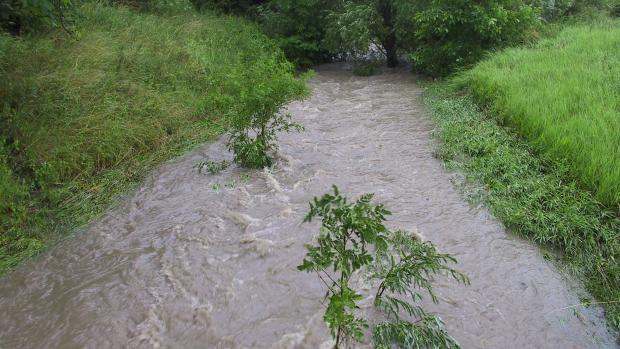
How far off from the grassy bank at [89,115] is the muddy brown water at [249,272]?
47 cm

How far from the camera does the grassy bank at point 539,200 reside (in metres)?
4.29

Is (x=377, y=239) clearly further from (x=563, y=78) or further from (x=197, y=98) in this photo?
(x=197, y=98)

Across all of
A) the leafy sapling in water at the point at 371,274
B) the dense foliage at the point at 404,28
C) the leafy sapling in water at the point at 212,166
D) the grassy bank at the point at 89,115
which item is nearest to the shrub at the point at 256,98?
the grassy bank at the point at 89,115

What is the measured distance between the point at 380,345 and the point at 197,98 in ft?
22.8

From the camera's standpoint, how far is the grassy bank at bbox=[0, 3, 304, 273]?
561 centimetres

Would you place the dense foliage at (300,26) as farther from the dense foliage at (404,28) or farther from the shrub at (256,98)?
the shrub at (256,98)

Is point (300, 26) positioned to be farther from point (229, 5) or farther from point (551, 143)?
point (551, 143)

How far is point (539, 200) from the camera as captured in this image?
525cm

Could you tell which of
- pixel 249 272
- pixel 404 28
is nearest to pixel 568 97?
pixel 249 272

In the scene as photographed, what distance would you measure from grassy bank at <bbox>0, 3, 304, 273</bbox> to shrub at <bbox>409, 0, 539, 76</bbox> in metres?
4.64

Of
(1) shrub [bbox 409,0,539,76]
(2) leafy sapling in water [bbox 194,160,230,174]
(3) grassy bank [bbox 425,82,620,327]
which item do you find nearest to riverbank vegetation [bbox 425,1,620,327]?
(3) grassy bank [bbox 425,82,620,327]

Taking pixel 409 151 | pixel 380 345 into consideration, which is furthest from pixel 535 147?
pixel 380 345

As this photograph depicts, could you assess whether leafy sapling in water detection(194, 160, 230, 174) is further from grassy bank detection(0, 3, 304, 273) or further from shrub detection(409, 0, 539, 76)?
shrub detection(409, 0, 539, 76)

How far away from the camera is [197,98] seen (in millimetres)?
9320
